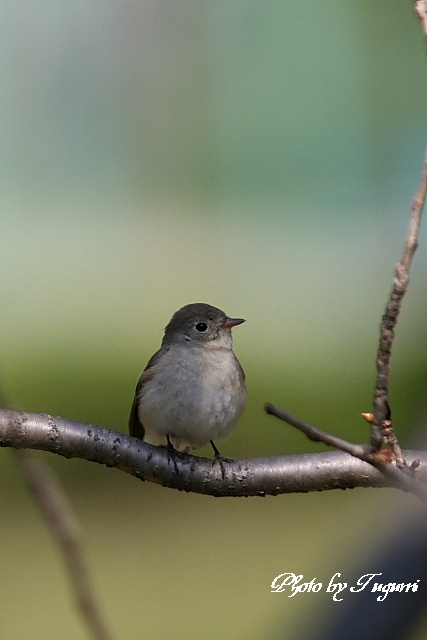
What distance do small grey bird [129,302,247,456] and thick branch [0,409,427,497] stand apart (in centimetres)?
52

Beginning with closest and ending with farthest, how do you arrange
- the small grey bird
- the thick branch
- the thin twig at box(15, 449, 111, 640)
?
the thin twig at box(15, 449, 111, 640) < the thick branch < the small grey bird

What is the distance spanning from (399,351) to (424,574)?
4.88 meters

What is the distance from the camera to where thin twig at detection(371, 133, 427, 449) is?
4.24 ft

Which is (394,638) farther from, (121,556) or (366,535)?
(121,556)

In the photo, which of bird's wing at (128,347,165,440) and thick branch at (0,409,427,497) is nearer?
thick branch at (0,409,427,497)

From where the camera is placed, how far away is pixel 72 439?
1944 millimetres

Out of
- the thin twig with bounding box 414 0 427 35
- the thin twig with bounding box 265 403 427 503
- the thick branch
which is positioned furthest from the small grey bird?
the thin twig with bounding box 414 0 427 35

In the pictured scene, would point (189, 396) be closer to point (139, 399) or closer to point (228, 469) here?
point (139, 399)

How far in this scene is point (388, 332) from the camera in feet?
A: 4.46

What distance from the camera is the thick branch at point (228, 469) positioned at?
6.57ft

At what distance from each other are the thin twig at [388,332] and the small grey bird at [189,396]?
1.34 meters

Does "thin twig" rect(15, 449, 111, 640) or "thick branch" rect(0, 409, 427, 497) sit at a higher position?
"thin twig" rect(15, 449, 111, 640)

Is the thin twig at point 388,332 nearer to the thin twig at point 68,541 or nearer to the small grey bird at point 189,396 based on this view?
the thin twig at point 68,541

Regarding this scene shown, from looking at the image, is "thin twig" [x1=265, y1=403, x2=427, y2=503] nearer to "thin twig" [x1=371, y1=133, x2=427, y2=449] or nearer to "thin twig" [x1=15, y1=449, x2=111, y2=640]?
"thin twig" [x1=371, y1=133, x2=427, y2=449]
